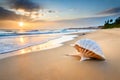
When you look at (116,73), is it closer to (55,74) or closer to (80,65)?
(80,65)

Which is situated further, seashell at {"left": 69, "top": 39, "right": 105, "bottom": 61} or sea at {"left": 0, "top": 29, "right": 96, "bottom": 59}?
sea at {"left": 0, "top": 29, "right": 96, "bottom": 59}

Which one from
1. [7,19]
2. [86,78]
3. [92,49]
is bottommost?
[86,78]

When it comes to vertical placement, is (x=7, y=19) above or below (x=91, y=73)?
above

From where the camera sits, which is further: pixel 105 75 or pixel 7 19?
pixel 7 19

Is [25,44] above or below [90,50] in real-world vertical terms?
below

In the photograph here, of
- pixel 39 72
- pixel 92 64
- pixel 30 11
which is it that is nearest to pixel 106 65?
pixel 92 64

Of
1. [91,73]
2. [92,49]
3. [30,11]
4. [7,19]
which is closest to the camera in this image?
[91,73]

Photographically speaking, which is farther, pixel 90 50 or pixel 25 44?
pixel 25 44

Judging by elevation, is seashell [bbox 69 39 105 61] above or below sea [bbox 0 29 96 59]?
above

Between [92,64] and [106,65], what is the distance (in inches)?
12.0

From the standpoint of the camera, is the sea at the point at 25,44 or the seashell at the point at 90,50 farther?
the sea at the point at 25,44

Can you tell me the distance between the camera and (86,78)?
2789 mm

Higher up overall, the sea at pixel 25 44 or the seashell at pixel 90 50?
the seashell at pixel 90 50

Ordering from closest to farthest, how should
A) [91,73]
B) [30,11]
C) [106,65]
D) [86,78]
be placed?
[86,78] < [91,73] < [106,65] < [30,11]
